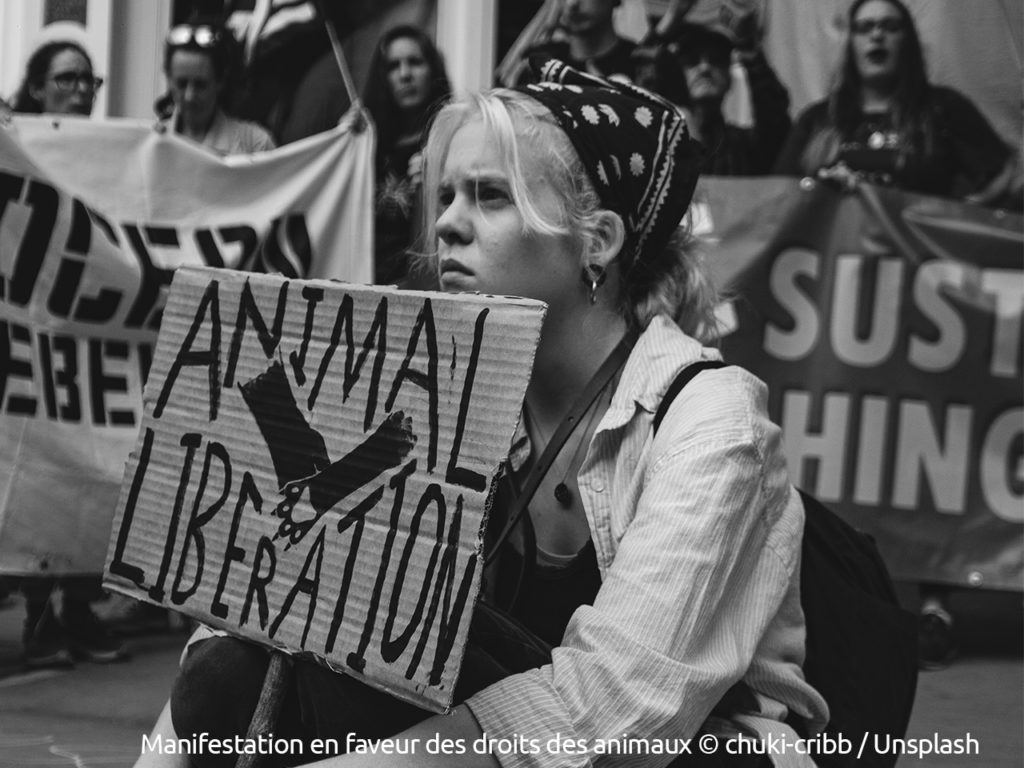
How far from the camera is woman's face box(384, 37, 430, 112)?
5.67 m

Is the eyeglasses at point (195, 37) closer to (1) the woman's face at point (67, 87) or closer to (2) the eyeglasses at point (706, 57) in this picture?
Answer: (1) the woman's face at point (67, 87)

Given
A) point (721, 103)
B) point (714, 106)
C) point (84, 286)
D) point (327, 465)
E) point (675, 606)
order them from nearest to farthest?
1. point (675, 606)
2. point (327, 465)
3. point (84, 286)
4. point (714, 106)
5. point (721, 103)

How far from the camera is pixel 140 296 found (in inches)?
170

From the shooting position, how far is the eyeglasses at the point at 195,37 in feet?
17.9

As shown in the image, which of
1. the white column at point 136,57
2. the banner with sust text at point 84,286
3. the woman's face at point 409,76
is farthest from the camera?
the white column at point 136,57

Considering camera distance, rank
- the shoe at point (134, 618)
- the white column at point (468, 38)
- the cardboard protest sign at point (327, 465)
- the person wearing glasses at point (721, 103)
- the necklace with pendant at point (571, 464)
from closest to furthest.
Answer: the cardboard protest sign at point (327, 465) → the necklace with pendant at point (571, 464) → the shoe at point (134, 618) → the person wearing glasses at point (721, 103) → the white column at point (468, 38)

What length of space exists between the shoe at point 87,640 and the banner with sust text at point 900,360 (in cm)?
214

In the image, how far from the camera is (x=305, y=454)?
1.81 meters

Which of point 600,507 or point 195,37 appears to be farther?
point 195,37

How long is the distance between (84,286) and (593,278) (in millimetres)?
2476

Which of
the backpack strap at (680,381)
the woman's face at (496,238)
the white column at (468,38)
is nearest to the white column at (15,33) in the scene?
the white column at (468,38)

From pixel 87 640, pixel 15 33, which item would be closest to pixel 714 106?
pixel 87 640

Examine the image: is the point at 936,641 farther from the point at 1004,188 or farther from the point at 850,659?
the point at 850,659

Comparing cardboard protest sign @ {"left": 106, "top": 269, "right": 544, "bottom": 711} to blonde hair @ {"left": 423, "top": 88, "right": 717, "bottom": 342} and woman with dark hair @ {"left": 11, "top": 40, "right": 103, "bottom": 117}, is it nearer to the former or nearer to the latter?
blonde hair @ {"left": 423, "top": 88, "right": 717, "bottom": 342}
